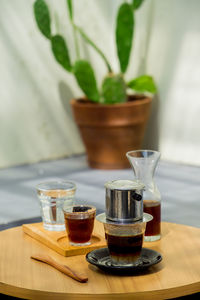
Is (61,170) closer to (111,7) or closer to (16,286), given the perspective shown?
(111,7)

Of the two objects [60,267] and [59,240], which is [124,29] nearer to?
[59,240]

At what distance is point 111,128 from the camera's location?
371 cm

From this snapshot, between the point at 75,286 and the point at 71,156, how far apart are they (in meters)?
3.05

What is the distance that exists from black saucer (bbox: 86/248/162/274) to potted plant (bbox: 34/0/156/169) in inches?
92.1

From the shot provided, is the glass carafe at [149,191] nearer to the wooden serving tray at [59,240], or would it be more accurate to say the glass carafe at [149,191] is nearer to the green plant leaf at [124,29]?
the wooden serving tray at [59,240]

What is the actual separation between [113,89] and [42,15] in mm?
624

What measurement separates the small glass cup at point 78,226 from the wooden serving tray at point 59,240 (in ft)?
0.06

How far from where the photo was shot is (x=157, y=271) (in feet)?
4.18

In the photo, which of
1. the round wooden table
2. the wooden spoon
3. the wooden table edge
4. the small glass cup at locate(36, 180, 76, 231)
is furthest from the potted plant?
the wooden table edge

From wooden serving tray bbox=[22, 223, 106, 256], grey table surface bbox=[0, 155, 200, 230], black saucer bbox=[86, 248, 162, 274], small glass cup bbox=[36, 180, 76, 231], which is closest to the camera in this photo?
black saucer bbox=[86, 248, 162, 274]

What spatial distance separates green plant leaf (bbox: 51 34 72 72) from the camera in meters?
3.70

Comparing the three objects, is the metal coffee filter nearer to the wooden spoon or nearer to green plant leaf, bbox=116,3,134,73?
the wooden spoon

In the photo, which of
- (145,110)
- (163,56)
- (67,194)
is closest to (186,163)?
(145,110)

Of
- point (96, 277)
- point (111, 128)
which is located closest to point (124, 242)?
point (96, 277)
